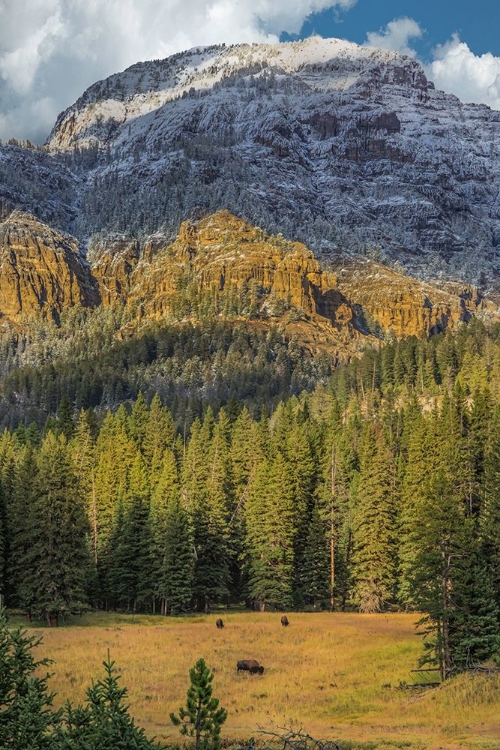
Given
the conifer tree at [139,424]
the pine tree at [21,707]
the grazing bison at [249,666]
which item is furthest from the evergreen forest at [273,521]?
the pine tree at [21,707]

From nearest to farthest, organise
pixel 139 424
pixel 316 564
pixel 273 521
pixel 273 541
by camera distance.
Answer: pixel 273 541 < pixel 273 521 < pixel 316 564 < pixel 139 424

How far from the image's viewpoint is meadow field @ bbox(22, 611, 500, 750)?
29.0 metres

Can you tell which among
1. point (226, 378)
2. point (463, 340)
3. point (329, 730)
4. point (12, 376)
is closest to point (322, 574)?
point (329, 730)

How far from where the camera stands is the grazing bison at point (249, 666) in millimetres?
42312

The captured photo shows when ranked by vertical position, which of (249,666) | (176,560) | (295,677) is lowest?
(295,677)

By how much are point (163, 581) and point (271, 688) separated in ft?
93.9

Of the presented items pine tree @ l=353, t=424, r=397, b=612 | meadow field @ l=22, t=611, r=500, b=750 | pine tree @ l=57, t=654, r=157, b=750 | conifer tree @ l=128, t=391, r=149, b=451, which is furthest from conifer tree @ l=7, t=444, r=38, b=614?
pine tree @ l=57, t=654, r=157, b=750

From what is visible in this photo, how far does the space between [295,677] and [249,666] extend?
2.79 metres

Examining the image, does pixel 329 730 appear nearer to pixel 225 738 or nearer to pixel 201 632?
pixel 225 738

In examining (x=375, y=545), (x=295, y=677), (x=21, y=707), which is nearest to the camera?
(x=21, y=707)

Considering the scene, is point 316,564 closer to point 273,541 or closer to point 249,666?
point 273,541

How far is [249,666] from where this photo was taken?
42.5 metres

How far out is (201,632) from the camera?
5406 centimetres

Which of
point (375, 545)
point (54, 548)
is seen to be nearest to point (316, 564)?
point (375, 545)
